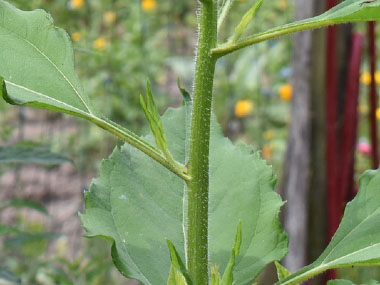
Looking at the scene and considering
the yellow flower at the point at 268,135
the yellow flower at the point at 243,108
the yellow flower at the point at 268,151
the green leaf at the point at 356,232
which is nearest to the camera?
the green leaf at the point at 356,232

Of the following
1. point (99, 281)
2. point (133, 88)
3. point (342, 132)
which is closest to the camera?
point (342, 132)

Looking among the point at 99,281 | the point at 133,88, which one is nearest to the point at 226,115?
the point at 133,88

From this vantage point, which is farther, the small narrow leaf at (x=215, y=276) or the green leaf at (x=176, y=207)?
the green leaf at (x=176, y=207)

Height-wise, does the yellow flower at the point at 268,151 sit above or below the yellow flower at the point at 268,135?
below

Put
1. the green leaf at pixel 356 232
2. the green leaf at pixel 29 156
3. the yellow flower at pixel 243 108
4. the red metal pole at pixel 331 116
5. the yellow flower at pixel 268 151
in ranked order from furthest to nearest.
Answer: the yellow flower at pixel 243 108
the yellow flower at pixel 268 151
the red metal pole at pixel 331 116
the green leaf at pixel 29 156
the green leaf at pixel 356 232

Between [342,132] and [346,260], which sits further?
[342,132]

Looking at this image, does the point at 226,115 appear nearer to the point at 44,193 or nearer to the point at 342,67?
the point at 44,193

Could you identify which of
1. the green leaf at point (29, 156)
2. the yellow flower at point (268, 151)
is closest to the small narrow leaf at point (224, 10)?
the green leaf at point (29, 156)

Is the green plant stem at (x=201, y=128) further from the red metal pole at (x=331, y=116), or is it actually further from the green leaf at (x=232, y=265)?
the red metal pole at (x=331, y=116)
